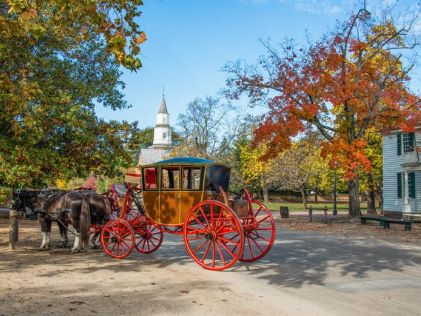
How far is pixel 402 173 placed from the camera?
3456 cm

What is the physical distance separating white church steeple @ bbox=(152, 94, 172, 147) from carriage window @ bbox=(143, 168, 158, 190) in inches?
4269

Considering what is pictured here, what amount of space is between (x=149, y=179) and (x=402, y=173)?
89.9 ft

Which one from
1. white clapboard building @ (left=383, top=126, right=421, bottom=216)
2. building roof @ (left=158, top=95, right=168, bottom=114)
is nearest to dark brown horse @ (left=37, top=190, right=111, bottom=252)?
white clapboard building @ (left=383, top=126, right=421, bottom=216)

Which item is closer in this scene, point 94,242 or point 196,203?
point 196,203

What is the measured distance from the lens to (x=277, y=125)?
26.6m

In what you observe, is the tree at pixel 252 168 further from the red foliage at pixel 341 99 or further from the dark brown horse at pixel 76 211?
the dark brown horse at pixel 76 211

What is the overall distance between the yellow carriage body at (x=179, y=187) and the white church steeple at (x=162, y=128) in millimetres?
108580

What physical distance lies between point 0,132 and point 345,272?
9.96 m

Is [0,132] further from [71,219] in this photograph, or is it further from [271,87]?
[271,87]

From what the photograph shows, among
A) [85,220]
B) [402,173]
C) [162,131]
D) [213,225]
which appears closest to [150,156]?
[162,131]

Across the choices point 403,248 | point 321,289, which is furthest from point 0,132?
point 403,248

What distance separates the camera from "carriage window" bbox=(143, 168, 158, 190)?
38.6ft

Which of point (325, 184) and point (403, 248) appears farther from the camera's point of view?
point (325, 184)

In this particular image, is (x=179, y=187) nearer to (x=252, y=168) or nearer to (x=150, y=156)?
(x=252, y=168)
